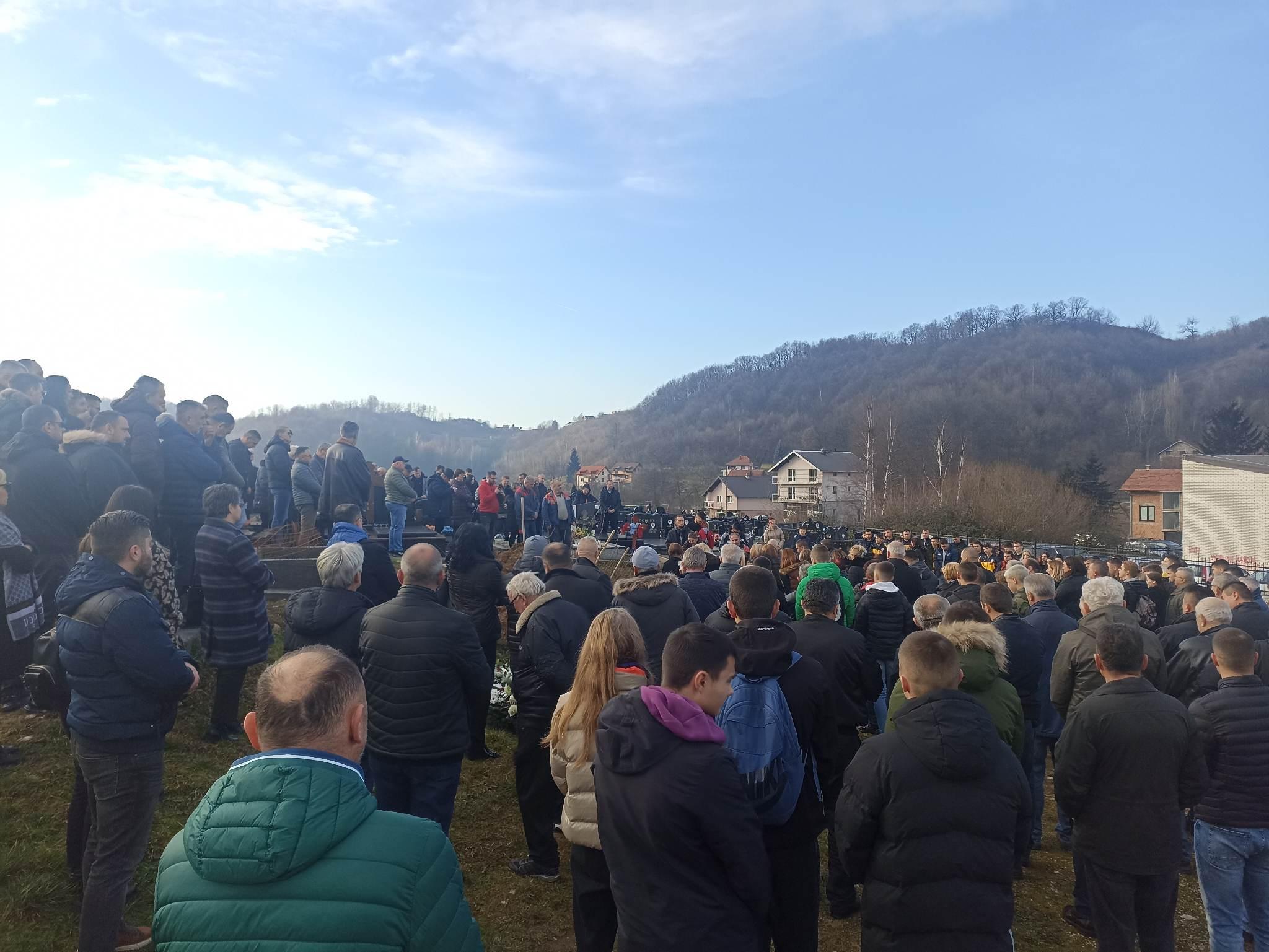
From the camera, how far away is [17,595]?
482 cm

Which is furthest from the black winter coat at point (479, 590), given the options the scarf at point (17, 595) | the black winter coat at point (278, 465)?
the black winter coat at point (278, 465)

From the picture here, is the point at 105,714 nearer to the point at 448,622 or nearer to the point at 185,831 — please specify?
the point at 448,622

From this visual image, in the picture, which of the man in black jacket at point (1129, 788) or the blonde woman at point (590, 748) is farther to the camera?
the man in black jacket at point (1129, 788)

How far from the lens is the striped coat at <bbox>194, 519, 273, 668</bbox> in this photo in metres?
5.33

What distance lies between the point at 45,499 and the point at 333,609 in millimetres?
2647

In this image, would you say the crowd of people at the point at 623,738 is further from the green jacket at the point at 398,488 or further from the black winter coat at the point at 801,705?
the green jacket at the point at 398,488

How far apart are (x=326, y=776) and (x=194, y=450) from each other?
639 cm

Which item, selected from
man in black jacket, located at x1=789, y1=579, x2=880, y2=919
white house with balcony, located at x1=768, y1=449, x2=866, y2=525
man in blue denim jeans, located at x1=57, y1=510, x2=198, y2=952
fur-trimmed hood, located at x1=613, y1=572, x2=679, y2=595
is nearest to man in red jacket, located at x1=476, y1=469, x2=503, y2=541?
fur-trimmed hood, located at x1=613, y1=572, x2=679, y2=595

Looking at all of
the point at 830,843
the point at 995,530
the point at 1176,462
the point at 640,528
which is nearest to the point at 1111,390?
the point at 1176,462

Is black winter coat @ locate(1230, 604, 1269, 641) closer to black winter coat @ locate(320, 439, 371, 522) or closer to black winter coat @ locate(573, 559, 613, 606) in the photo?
black winter coat @ locate(573, 559, 613, 606)

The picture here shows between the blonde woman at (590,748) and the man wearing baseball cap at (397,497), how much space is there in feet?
31.3

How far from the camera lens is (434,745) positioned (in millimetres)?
3977

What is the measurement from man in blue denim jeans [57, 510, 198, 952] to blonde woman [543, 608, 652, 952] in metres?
1.77

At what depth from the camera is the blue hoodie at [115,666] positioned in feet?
10.8
